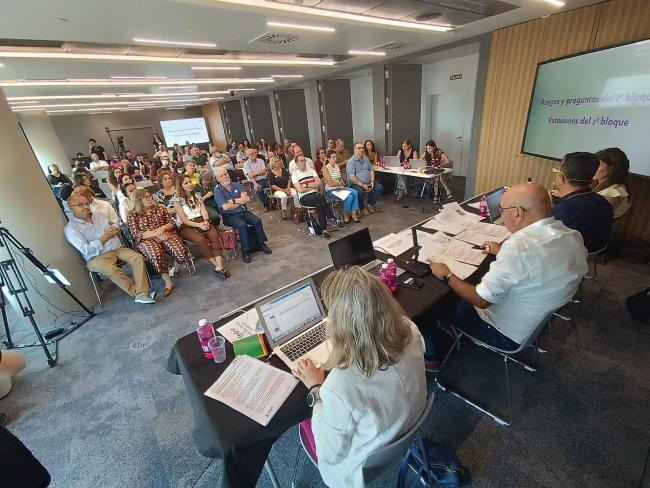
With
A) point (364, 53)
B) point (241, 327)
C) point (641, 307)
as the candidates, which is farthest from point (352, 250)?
point (364, 53)

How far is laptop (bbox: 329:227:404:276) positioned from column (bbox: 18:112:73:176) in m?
13.3

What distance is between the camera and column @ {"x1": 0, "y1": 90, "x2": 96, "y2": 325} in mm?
2764

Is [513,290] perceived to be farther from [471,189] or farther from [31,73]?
[31,73]

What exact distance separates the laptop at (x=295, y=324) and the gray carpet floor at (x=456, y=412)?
0.74m

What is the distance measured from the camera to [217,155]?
789 centimetres

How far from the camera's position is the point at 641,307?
2.42 m

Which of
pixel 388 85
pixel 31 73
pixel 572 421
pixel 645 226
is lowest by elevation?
pixel 572 421

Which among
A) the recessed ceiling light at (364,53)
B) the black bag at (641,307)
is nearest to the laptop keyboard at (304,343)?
the black bag at (641,307)

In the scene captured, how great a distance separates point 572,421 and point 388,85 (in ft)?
22.6

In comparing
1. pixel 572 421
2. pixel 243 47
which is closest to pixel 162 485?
pixel 572 421

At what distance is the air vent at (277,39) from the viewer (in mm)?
3842

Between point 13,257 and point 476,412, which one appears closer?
point 476,412

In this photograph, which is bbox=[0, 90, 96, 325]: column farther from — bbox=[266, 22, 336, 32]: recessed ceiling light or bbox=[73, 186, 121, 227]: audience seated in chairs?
bbox=[266, 22, 336, 32]: recessed ceiling light

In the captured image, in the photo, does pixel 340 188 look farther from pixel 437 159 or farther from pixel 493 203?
pixel 493 203
